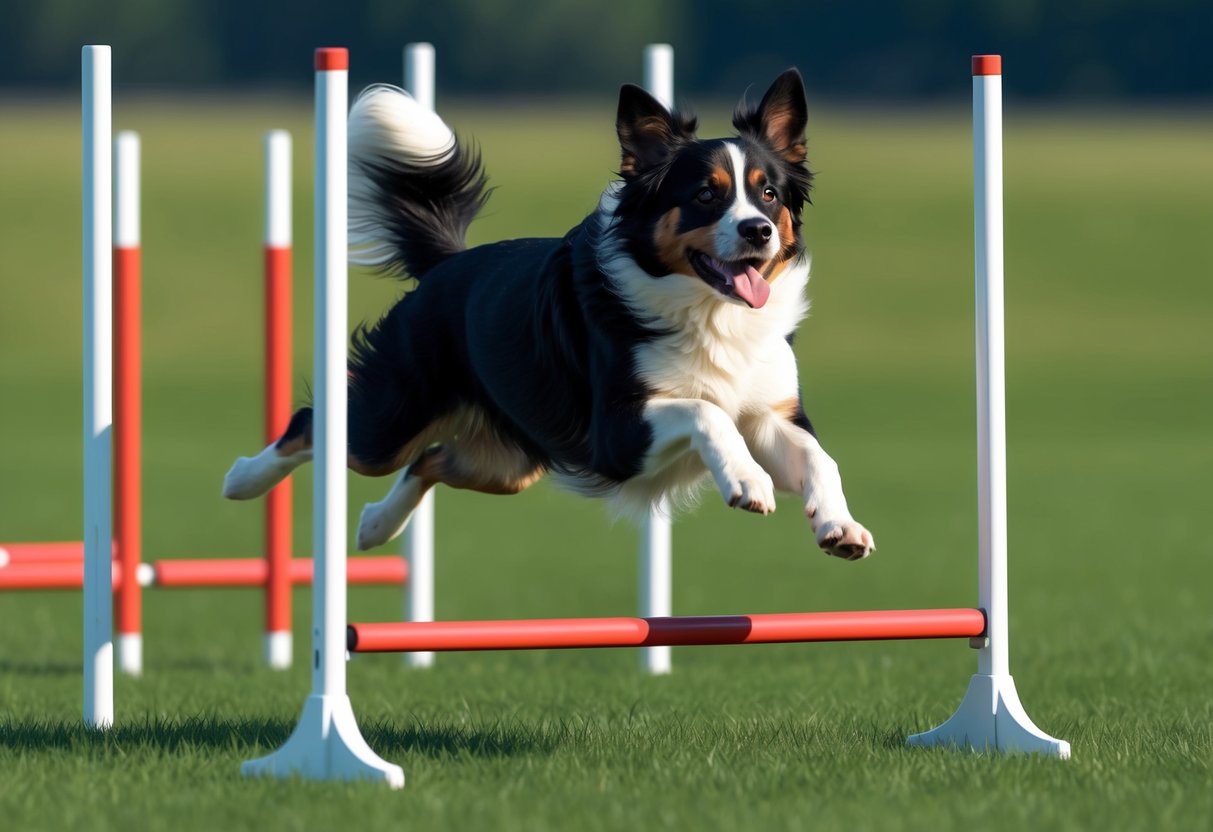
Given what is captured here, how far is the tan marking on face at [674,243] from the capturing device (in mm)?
5129

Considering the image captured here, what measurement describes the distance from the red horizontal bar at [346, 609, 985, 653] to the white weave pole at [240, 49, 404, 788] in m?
0.09

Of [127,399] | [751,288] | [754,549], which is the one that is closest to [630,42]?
[754,549]

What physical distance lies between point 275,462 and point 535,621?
1.72m

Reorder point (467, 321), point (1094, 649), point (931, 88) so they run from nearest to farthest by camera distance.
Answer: point (467, 321), point (1094, 649), point (931, 88)

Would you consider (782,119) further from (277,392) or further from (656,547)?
(277,392)

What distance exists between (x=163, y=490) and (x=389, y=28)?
36.9 meters

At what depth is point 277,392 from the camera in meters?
7.78

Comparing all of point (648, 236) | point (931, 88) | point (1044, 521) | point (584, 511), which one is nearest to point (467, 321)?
point (648, 236)

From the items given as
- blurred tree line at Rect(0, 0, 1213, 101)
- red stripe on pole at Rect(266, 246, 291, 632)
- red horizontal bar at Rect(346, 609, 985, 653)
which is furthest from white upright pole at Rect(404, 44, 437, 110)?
blurred tree line at Rect(0, 0, 1213, 101)

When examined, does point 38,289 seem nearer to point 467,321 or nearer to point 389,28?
point 389,28

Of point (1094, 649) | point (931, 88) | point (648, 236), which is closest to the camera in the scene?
point (648, 236)

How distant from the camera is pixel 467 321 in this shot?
5773mm

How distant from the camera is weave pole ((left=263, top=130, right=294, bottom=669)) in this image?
7617 mm

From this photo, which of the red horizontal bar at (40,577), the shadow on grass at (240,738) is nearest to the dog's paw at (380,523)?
the shadow on grass at (240,738)
